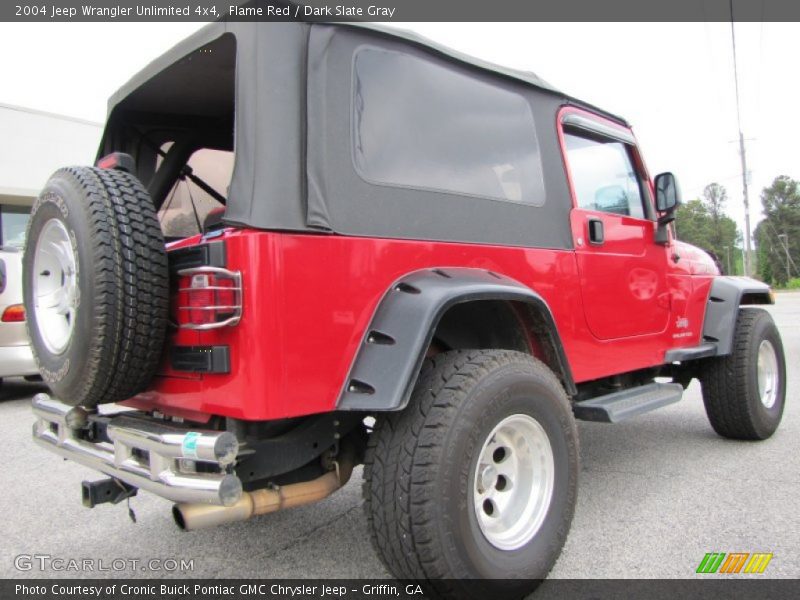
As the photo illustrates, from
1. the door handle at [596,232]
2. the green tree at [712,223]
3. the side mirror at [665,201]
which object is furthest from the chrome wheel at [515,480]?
the green tree at [712,223]

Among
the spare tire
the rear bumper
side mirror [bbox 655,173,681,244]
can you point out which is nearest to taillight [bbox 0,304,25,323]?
the rear bumper

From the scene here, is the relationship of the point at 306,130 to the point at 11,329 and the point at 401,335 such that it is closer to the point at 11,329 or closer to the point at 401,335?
the point at 401,335

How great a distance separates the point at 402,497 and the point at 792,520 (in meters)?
2.19

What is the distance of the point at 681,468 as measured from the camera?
3.86m

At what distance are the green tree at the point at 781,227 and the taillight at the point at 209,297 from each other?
79.5 m

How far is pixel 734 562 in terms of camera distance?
2557 mm

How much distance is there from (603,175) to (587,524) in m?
2.00

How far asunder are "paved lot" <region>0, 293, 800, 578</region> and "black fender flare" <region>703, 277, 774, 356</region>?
78 cm

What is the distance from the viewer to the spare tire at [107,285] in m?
1.96

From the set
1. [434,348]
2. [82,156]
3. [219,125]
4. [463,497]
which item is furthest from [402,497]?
[82,156]

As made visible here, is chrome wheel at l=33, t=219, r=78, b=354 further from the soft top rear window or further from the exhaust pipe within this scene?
the soft top rear window

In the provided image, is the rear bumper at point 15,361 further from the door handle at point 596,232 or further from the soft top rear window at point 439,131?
A: the door handle at point 596,232

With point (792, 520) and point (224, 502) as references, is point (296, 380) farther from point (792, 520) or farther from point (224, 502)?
point (792, 520)

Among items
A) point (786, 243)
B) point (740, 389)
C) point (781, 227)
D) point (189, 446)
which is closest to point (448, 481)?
point (189, 446)
